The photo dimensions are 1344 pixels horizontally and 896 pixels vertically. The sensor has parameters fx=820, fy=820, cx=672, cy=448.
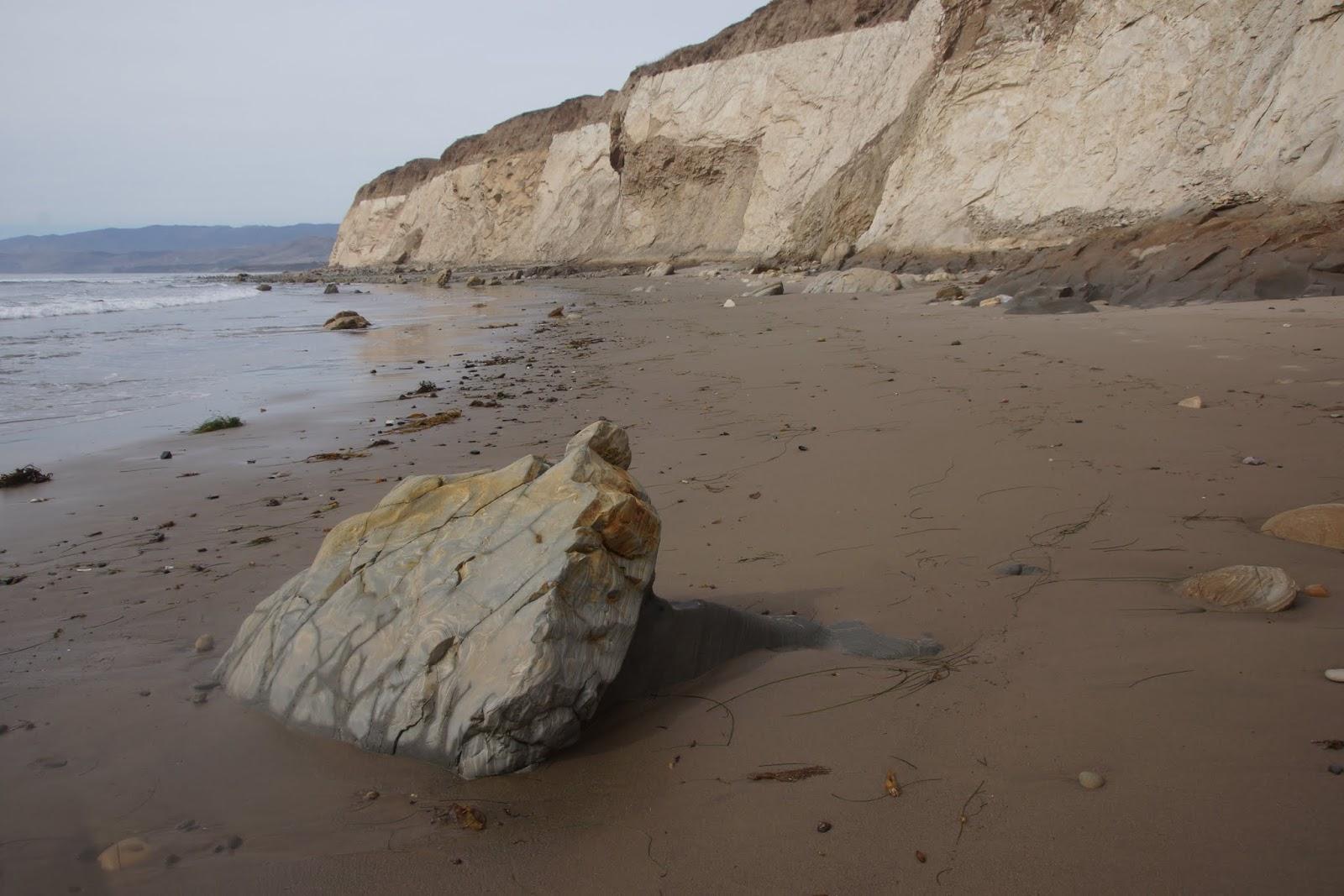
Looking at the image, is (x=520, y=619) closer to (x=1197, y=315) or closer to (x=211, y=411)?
(x=211, y=411)

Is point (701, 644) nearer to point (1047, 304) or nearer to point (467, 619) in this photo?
point (467, 619)

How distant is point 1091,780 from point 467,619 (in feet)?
5.32

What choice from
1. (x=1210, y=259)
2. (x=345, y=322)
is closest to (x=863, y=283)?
(x=1210, y=259)

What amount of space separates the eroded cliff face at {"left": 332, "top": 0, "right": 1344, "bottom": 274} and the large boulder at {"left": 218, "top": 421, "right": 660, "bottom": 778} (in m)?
12.5

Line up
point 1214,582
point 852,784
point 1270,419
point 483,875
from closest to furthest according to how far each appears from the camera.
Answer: point 483,875 → point 852,784 → point 1214,582 → point 1270,419

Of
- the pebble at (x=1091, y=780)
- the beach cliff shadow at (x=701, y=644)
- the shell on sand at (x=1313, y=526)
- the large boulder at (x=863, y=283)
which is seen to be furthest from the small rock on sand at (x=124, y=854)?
the large boulder at (x=863, y=283)

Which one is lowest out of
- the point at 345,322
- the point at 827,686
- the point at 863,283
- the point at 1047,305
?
the point at 827,686

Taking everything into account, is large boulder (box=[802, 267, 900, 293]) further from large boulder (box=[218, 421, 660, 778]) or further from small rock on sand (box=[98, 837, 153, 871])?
small rock on sand (box=[98, 837, 153, 871])

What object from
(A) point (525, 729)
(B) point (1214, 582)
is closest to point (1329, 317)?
(B) point (1214, 582)

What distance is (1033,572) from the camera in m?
3.03

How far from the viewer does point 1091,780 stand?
6.14 feet

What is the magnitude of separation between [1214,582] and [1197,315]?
7161mm

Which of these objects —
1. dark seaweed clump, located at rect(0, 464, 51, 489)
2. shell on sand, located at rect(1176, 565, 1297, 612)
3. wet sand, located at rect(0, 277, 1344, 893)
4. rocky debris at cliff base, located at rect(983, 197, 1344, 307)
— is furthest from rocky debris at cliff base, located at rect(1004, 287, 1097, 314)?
dark seaweed clump, located at rect(0, 464, 51, 489)

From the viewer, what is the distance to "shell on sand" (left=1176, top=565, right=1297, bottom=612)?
101 inches
